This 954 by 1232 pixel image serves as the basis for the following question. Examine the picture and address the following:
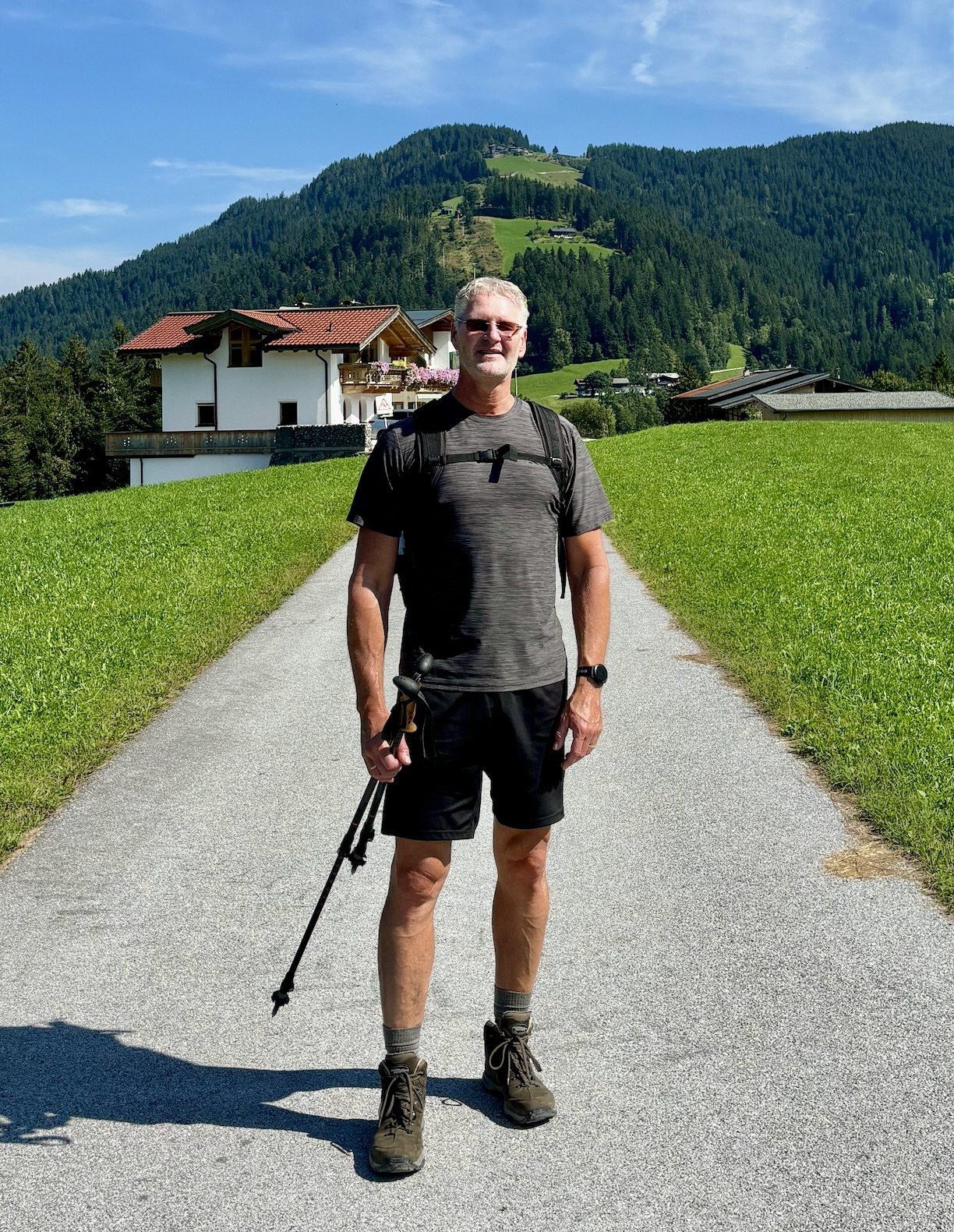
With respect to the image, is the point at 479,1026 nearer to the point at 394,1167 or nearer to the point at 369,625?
the point at 394,1167

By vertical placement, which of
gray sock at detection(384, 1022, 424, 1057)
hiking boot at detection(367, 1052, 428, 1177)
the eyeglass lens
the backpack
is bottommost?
hiking boot at detection(367, 1052, 428, 1177)

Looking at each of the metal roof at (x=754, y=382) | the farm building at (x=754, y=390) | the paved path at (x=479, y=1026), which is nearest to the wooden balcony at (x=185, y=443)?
the farm building at (x=754, y=390)

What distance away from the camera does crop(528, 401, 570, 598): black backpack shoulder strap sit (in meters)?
3.87

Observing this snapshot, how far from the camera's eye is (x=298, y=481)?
33.3 metres

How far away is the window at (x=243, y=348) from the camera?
61.2 meters

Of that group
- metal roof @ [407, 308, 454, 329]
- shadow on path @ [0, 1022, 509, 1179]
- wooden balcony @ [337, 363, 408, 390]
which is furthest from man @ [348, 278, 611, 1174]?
metal roof @ [407, 308, 454, 329]

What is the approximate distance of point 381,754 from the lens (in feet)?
12.3

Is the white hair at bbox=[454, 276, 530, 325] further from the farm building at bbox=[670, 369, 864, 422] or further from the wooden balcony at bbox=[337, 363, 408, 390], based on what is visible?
the farm building at bbox=[670, 369, 864, 422]

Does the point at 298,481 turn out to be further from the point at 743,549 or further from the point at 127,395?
the point at 127,395

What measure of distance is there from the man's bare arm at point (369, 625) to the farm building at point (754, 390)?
9433 centimetres

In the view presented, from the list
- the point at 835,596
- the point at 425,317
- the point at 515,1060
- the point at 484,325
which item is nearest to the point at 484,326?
the point at 484,325

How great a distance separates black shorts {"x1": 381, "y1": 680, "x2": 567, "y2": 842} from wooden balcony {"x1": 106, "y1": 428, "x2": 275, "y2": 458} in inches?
2207

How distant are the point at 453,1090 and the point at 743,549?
14517 mm

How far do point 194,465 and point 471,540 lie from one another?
58794mm
